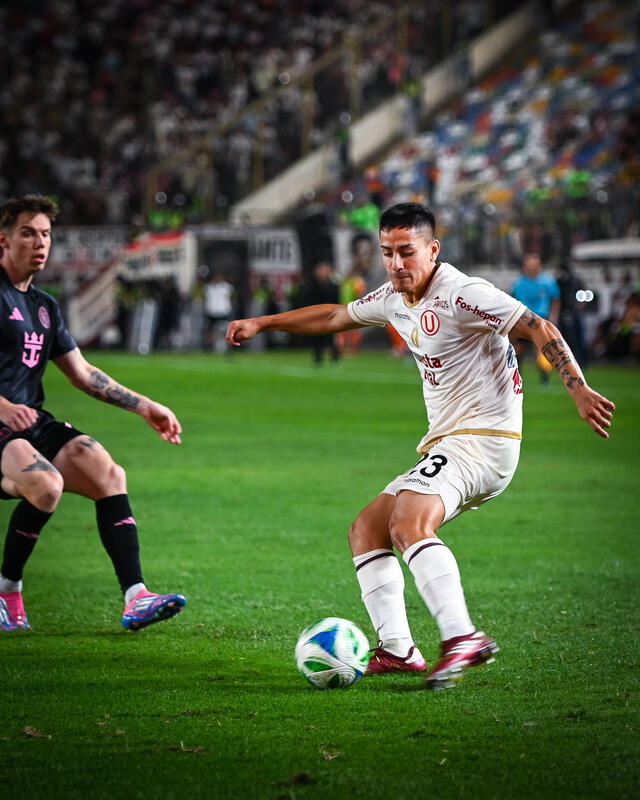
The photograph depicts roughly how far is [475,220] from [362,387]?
32.7ft

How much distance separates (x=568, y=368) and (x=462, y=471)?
632mm

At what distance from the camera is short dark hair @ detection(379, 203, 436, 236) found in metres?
5.66

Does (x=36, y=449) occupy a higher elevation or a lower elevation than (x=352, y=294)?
lower

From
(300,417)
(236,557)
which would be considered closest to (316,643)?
(236,557)

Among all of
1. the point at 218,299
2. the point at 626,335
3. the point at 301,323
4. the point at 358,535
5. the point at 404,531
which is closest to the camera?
the point at 404,531

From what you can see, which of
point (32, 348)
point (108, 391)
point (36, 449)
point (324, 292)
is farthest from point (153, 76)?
point (36, 449)

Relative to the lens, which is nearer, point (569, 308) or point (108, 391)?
point (108, 391)

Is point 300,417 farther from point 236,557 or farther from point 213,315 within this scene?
point 213,315

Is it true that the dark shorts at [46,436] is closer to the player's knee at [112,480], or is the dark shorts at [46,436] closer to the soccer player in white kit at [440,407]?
the player's knee at [112,480]

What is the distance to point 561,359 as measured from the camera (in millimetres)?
5465

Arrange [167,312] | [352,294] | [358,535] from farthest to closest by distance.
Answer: [167,312] < [352,294] < [358,535]

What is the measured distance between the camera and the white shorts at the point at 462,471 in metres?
5.55

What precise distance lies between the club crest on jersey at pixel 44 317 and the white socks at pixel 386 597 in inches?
85.0

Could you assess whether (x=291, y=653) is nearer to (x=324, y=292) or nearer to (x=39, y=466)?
(x=39, y=466)
